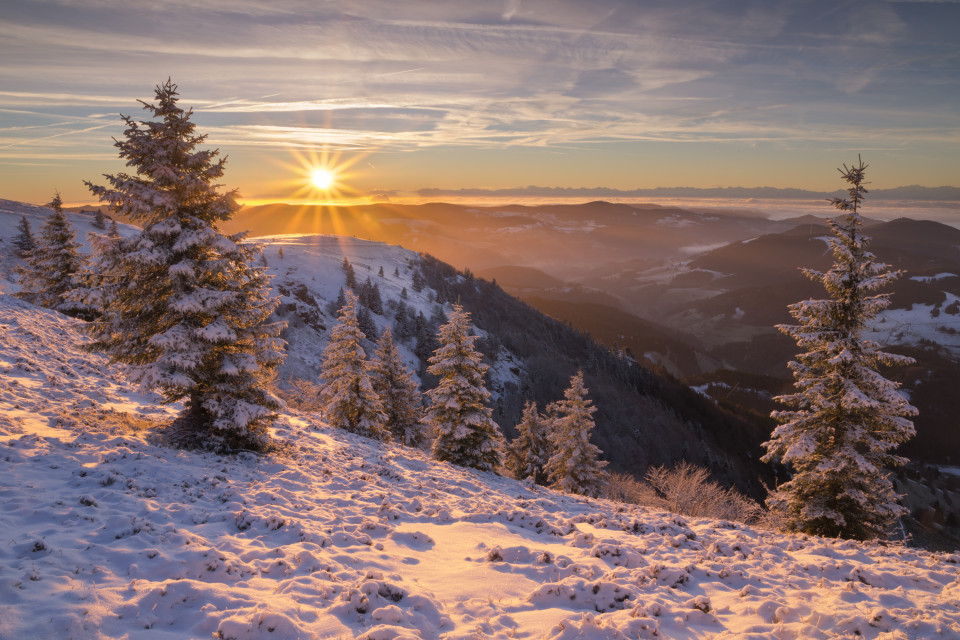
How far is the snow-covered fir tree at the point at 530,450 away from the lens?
123 ft

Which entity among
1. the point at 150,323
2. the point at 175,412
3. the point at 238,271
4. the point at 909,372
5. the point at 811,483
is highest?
the point at 238,271

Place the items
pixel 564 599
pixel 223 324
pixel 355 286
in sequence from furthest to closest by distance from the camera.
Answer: pixel 355 286 < pixel 223 324 < pixel 564 599

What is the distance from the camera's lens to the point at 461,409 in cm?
2625

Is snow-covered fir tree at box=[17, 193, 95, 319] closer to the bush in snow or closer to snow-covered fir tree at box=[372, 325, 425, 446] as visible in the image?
snow-covered fir tree at box=[372, 325, 425, 446]

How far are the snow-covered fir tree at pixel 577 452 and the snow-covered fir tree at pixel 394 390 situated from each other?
11.8 meters

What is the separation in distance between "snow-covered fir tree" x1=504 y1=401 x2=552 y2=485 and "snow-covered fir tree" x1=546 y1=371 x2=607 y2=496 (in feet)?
15.1

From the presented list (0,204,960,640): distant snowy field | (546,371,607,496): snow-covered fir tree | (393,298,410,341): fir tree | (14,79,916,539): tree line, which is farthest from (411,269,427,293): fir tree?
(0,204,960,640): distant snowy field

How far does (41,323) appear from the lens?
889 inches

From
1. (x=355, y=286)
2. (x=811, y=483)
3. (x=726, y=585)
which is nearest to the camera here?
(x=726, y=585)

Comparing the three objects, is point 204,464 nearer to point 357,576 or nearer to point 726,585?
point 357,576

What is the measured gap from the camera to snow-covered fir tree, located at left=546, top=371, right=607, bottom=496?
3183 centimetres

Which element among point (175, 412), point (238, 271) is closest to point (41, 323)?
point (175, 412)

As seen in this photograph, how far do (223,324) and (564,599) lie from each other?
11.6 meters

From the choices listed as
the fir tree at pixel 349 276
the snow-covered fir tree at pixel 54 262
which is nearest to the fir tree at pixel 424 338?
the fir tree at pixel 349 276
